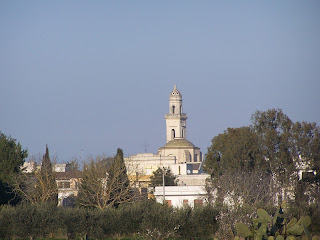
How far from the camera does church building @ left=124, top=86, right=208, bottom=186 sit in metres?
85.0

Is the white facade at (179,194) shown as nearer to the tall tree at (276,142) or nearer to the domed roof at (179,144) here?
the tall tree at (276,142)

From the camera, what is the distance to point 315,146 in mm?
48844

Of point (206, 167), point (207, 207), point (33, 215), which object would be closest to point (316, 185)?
point (206, 167)

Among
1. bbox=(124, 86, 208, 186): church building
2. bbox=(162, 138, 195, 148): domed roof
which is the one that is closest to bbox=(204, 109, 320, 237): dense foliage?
bbox=(124, 86, 208, 186): church building

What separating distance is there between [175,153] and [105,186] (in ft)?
201

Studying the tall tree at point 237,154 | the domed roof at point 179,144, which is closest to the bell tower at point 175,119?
the domed roof at point 179,144

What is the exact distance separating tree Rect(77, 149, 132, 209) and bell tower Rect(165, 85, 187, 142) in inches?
2673

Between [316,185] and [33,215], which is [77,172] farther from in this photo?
[33,215]

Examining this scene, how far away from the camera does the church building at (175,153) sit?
8500 centimetres

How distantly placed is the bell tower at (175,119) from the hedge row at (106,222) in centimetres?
8326

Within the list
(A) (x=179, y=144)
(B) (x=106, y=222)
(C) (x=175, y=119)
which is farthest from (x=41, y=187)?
(C) (x=175, y=119)

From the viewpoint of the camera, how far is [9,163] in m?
46.0

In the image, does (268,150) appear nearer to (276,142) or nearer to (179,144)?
(276,142)

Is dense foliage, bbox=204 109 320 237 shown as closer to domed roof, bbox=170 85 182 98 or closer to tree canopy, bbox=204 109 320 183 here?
tree canopy, bbox=204 109 320 183
